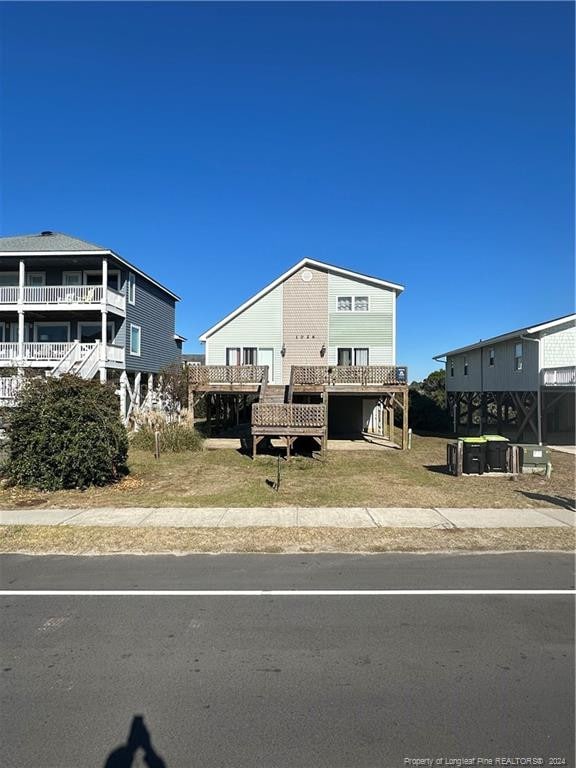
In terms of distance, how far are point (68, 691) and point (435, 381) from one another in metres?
45.2

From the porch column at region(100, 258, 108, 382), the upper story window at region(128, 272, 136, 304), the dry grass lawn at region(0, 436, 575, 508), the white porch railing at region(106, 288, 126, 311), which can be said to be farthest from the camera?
the upper story window at region(128, 272, 136, 304)

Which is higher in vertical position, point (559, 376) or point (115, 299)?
point (115, 299)

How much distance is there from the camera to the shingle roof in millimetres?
24453

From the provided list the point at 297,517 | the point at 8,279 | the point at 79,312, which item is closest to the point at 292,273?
the point at 79,312

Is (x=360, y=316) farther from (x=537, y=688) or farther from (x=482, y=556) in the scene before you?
(x=537, y=688)

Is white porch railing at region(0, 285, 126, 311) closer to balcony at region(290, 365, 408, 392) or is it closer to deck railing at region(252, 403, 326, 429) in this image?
balcony at region(290, 365, 408, 392)

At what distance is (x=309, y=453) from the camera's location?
18938 millimetres

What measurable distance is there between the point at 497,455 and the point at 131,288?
20.8 m

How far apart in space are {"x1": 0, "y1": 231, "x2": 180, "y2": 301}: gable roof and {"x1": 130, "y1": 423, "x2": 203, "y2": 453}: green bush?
370 inches

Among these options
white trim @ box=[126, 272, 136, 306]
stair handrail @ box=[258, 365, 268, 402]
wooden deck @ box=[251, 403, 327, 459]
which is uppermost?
white trim @ box=[126, 272, 136, 306]

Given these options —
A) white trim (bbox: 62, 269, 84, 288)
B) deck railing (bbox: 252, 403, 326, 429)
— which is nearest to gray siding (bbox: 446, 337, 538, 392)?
deck railing (bbox: 252, 403, 326, 429)

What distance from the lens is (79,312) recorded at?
25.0 metres

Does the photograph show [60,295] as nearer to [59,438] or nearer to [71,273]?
[71,273]

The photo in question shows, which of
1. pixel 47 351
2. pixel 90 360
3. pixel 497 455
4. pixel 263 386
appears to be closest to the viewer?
pixel 497 455
